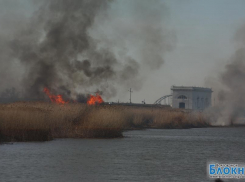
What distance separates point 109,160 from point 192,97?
129 metres

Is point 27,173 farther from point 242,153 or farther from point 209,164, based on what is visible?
point 242,153

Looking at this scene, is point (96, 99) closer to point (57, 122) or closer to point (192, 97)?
point (57, 122)

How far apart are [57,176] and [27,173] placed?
1.62 metres

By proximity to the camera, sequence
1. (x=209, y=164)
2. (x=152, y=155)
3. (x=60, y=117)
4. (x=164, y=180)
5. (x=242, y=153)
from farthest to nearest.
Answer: (x=60, y=117) → (x=242, y=153) → (x=152, y=155) → (x=209, y=164) → (x=164, y=180)

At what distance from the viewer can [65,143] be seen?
45781 mm

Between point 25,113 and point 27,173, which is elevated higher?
point 25,113

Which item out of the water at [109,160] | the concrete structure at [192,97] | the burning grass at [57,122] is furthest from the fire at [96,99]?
the concrete structure at [192,97]

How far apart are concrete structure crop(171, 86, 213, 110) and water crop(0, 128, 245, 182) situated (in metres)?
115

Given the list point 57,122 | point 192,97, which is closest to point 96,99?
point 57,122

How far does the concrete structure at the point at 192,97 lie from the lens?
165 metres

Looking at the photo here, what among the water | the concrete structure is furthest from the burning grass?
the concrete structure

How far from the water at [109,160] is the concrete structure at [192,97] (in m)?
115

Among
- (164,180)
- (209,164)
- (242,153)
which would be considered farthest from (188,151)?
(164,180)

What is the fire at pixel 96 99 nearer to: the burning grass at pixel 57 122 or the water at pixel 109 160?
the burning grass at pixel 57 122
